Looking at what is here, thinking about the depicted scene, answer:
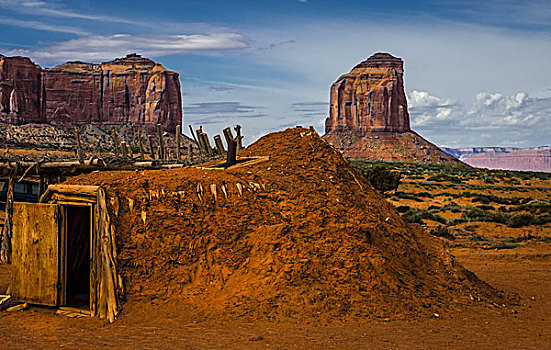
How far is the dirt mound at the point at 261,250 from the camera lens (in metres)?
7.63

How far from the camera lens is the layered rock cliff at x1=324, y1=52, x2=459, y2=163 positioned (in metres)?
107

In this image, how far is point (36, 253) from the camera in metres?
8.11

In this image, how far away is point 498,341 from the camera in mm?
7023

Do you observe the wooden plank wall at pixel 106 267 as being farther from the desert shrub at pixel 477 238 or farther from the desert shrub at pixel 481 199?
the desert shrub at pixel 481 199

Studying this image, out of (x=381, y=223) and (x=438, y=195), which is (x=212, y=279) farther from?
(x=438, y=195)

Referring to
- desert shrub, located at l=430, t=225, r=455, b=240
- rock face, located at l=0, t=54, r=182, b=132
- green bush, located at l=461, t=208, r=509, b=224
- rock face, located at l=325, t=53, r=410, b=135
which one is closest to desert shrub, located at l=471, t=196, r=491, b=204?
green bush, located at l=461, t=208, r=509, b=224

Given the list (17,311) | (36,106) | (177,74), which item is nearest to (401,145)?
(177,74)

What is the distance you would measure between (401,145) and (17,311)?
10409 centimetres

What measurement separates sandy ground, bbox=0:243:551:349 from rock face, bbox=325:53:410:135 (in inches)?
4295

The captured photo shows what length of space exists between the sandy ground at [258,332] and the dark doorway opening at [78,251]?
1.14 m

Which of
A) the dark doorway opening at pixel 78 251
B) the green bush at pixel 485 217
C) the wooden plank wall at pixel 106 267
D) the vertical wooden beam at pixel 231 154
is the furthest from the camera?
the green bush at pixel 485 217

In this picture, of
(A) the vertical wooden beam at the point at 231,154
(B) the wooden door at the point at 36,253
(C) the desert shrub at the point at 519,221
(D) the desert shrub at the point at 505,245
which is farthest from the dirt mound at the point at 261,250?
(C) the desert shrub at the point at 519,221

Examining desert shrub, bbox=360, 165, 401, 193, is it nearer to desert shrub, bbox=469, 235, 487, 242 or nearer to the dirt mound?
desert shrub, bbox=469, 235, 487, 242

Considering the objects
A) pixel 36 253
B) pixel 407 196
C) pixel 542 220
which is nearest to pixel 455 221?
pixel 542 220
